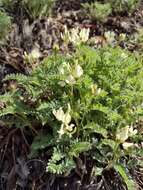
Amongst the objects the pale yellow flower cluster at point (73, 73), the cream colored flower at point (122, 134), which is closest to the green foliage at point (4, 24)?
the pale yellow flower cluster at point (73, 73)

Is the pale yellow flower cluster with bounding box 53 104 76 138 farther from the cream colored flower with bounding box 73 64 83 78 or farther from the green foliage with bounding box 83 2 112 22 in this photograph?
the green foliage with bounding box 83 2 112 22

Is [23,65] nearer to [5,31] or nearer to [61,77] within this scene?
[5,31]

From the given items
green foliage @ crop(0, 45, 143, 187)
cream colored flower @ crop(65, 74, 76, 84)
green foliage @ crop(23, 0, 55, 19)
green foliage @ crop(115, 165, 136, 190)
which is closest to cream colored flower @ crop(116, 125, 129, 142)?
green foliage @ crop(0, 45, 143, 187)

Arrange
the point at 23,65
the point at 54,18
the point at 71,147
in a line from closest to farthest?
the point at 71,147 < the point at 23,65 < the point at 54,18

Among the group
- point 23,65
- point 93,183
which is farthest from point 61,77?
point 23,65

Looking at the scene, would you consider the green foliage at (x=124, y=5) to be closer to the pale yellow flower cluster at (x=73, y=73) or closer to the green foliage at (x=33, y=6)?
the green foliage at (x=33, y=6)

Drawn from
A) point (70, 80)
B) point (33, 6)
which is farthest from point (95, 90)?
point (33, 6)
